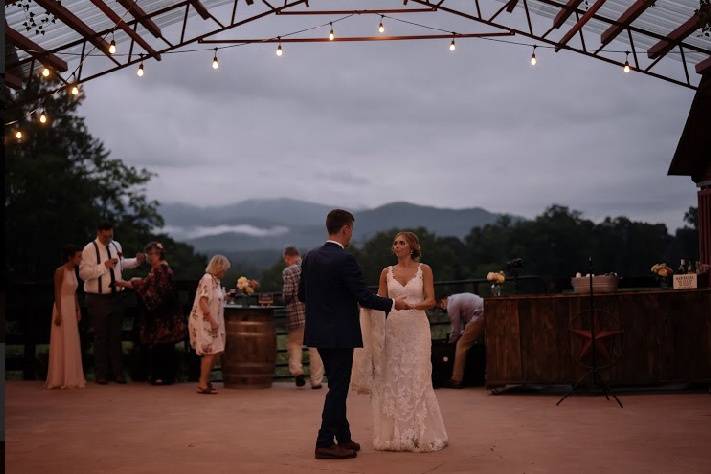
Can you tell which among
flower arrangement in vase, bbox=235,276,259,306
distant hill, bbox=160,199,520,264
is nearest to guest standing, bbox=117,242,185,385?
flower arrangement in vase, bbox=235,276,259,306

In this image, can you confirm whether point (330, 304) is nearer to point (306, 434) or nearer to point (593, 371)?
point (306, 434)

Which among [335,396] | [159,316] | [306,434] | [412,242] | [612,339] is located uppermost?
[412,242]

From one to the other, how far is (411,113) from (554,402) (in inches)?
4795

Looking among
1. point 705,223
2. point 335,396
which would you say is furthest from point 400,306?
point 705,223

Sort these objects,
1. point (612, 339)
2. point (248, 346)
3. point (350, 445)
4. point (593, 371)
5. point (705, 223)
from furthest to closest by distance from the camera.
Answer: point (705, 223) → point (248, 346) → point (612, 339) → point (593, 371) → point (350, 445)

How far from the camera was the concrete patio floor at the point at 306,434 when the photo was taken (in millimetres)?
6441

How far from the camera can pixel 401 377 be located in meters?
7.23

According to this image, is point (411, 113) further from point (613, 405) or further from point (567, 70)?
point (613, 405)

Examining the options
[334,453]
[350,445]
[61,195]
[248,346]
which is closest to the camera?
[334,453]

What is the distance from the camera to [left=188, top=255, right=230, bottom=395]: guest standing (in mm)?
11328

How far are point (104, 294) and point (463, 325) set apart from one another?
4416 mm

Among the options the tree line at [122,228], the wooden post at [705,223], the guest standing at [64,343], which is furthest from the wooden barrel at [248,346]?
the tree line at [122,228]

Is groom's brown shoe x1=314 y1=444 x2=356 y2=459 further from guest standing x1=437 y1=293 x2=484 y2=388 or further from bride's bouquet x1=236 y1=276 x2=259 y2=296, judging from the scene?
bride's bouquet x1=236 y1=276 x2=259 y2=296

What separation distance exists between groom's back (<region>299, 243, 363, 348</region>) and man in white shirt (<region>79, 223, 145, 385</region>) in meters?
5.82
